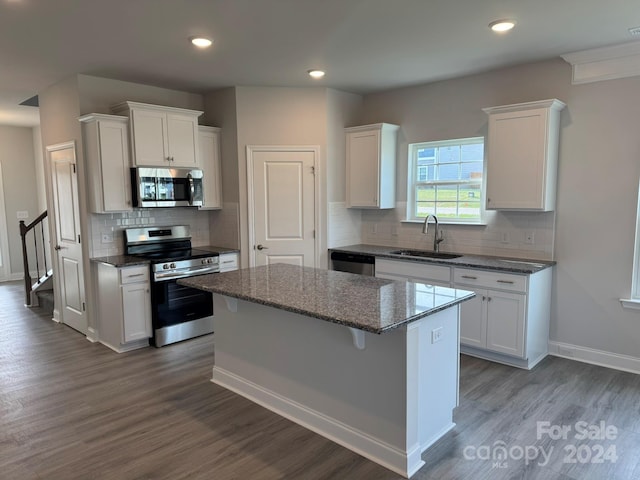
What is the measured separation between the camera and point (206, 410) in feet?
10.2

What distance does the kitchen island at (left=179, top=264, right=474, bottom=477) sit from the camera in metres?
2.39

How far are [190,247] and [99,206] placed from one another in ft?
3.90

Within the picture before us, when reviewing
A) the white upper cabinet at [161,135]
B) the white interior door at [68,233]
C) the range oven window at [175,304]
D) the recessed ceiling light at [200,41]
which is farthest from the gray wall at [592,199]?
the white interior door at [68,233]

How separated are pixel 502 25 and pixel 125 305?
4.00m

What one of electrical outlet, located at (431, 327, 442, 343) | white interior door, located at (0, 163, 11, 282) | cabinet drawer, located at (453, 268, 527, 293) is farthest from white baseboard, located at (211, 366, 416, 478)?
white interior door, located at (0, 163, 11, 282)

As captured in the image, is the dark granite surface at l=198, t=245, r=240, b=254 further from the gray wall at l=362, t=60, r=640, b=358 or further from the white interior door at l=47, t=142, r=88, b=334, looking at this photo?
the gray wall at l=362, t=60, r=640, b=358

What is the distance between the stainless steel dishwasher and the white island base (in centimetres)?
190

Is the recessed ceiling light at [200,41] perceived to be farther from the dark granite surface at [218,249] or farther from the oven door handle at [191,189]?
the dark granite surface at [218,249]

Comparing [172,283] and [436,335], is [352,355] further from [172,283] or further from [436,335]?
[172,283]

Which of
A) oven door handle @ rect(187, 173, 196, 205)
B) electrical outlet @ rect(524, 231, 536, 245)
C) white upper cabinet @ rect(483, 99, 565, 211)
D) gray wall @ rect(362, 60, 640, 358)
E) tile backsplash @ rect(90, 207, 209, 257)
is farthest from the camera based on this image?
oven door handle @ rect(187, 173, 196, 205)

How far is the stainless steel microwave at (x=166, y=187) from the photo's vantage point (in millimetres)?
4371

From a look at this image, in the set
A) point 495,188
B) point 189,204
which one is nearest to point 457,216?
point 495,188

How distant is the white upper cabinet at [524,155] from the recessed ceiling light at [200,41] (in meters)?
2.52

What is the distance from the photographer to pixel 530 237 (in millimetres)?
4156
